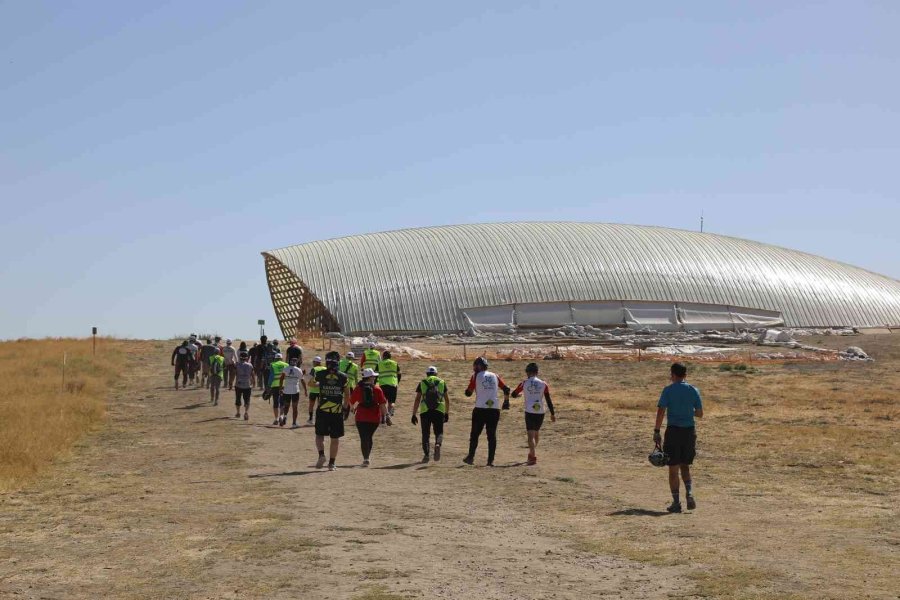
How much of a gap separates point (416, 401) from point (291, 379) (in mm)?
5819

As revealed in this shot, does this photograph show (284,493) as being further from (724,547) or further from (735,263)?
(735,263)

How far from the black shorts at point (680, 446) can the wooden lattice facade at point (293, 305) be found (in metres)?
59.3

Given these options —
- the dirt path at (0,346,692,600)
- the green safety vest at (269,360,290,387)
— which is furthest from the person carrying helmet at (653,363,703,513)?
the green safety vest at (269,360,290,387)

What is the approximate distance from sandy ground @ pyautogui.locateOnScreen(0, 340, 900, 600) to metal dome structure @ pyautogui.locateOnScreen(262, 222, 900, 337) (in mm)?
46053

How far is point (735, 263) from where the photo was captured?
8206 centimetres

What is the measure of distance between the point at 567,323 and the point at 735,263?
49.6 feet

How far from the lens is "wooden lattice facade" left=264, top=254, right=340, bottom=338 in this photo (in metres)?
75.2

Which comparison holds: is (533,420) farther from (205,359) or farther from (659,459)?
(205,359)

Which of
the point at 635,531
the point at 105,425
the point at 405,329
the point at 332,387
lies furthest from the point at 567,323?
the point at 635,531

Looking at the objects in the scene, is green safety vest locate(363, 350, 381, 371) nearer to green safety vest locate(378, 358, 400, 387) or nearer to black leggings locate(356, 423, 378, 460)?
green safety vest locate(378, 358, 400, 387)

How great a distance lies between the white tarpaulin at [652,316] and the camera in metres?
74.6

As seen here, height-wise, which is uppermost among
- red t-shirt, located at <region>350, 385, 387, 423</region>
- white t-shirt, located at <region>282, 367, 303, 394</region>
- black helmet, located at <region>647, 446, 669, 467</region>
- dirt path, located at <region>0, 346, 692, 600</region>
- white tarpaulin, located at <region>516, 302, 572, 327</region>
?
white tarpaulin, located at <region>516, 302, 572, 327</region>

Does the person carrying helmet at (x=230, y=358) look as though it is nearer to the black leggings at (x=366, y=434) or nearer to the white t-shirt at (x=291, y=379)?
the white t-shirt at (x=291, y=379)

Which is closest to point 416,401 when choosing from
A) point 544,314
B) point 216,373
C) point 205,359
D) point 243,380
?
point 243,380
